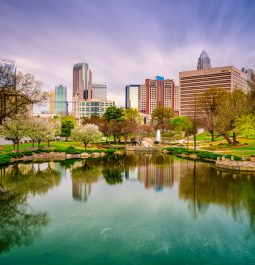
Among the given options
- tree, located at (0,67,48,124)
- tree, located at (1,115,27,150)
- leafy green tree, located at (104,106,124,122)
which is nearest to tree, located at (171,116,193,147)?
leafy green tree, located at (104,106,124,122)

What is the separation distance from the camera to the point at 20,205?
706 inches

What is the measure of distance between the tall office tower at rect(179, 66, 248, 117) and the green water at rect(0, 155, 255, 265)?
12697cm

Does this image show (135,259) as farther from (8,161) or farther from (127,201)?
(8,161)

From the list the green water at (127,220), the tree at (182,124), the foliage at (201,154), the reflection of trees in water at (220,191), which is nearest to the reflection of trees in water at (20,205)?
the green water at (127,220)

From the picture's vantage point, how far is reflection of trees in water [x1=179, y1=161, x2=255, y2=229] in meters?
17.3

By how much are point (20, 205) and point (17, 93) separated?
1777 centimetres

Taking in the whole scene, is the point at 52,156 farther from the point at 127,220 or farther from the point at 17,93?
the point at 127,220

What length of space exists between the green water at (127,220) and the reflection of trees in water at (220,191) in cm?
7

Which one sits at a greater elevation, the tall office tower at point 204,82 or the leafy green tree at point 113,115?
the tall office tower at point 204,82

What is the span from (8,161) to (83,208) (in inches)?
960

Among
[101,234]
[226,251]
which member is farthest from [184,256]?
[101,234]

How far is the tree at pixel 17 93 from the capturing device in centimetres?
3062

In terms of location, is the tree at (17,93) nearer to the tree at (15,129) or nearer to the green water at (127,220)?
the tree at (15,129)

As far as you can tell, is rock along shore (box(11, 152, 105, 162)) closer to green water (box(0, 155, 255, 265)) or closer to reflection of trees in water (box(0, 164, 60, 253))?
reflection of trees in water (box(0, 164, 60, 253))
